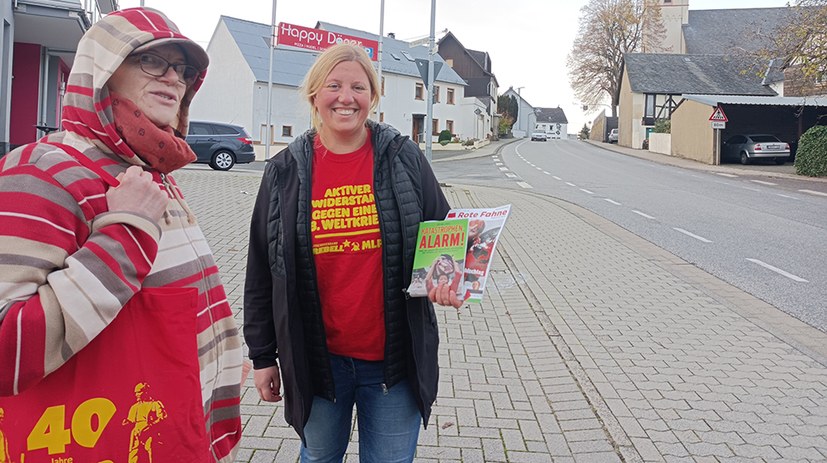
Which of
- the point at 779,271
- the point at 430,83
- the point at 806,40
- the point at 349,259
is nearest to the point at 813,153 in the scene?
the point at 806,40

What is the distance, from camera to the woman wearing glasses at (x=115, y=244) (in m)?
1.43

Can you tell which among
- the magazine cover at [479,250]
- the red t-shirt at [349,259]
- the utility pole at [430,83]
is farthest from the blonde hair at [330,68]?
the utility pole at [430,83]

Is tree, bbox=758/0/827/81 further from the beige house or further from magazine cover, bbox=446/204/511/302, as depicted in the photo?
the beige house

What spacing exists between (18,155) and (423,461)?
8.58ft

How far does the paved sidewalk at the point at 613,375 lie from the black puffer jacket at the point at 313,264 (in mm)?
1368

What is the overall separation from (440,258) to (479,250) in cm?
13

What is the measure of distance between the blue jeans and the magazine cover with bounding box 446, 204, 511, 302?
45 centimetres

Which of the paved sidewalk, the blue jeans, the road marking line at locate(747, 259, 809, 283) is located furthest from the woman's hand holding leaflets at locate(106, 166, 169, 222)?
the road marking line at locate(747, 259, 809, 283)

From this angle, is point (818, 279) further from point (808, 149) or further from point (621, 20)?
point (621, 20)

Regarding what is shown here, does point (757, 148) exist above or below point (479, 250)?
above

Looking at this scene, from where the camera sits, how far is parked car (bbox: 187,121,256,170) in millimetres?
22953

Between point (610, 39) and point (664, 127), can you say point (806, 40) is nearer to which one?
point (664, 127)

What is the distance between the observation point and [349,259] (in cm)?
232

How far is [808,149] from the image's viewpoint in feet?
84.0
